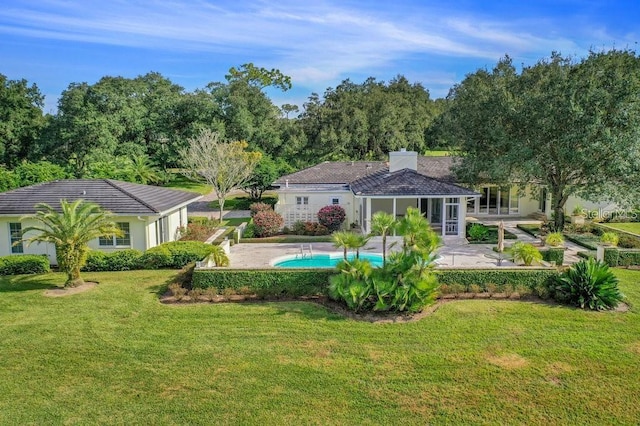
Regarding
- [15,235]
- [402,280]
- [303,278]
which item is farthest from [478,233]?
[15,235]

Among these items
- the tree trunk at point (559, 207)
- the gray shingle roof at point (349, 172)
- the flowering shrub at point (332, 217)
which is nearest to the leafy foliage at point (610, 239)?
the tree trunk at point (559, 207)

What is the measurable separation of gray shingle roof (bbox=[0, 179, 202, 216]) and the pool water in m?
6.34

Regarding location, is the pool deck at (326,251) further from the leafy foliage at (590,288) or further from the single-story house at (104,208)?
the single-story house at (104,208)

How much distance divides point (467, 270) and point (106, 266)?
15110mm

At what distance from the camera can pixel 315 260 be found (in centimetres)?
2291

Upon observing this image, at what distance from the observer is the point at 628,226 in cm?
3122

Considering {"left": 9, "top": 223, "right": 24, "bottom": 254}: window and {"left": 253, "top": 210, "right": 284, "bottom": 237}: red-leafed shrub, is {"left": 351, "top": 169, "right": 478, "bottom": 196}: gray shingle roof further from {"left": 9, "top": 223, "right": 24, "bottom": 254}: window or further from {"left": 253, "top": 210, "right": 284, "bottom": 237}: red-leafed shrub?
{"left": 9, "top": 223, "right": 24, "bottom": 254}: window

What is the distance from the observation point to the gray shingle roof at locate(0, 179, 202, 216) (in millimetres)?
22328

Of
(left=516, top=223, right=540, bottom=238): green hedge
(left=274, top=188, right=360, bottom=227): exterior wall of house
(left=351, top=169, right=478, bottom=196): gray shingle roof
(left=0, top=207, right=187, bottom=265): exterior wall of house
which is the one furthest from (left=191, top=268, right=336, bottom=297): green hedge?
(left=516, top=223, right=540, bottom=238): green hedge

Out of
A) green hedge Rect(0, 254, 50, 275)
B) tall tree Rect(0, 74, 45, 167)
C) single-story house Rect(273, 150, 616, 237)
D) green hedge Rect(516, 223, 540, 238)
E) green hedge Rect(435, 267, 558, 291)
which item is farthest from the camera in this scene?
tall tree Rect(0, 74, 45, 167)

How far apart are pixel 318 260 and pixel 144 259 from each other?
25.7 feet

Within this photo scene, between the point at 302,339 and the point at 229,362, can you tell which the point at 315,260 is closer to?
the point at 302,339

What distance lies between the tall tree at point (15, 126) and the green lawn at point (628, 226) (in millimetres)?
48127

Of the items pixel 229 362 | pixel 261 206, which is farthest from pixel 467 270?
pixel 261 206
